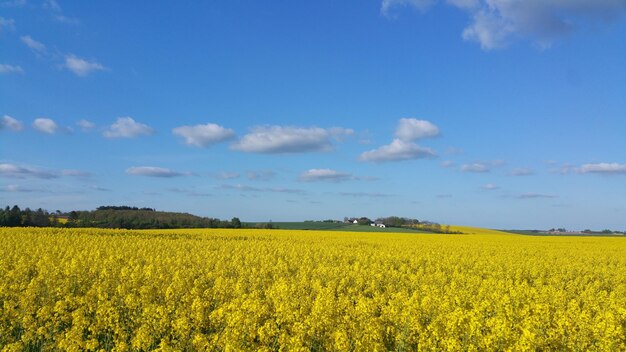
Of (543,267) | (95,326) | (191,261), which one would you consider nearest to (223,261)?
(191,261)

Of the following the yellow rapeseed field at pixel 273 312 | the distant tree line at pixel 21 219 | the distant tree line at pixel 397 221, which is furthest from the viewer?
the distant tree line at pixel 397 221

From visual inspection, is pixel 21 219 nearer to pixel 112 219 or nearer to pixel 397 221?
pixel 112 219

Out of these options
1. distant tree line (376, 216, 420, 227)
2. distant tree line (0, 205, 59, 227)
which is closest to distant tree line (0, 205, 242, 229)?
distant tree line (0, 205, 59, 227)

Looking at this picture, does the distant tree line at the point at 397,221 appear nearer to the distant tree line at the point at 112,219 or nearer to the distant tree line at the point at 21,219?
the distant tree line at the point at 112,219

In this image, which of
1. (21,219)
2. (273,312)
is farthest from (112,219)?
(273,312)

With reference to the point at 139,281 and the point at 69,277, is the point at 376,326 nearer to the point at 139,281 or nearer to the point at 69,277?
the point at 139,281

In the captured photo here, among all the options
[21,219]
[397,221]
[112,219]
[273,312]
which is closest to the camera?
[273,312]

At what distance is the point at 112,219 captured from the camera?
62.3 meters

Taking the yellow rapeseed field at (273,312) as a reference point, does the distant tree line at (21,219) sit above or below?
above

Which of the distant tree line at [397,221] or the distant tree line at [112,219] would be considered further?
the distant tree line at [397,221]

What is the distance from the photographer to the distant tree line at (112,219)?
52.5m

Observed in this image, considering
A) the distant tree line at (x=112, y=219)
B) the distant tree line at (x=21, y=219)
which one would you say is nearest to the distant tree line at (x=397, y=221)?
the distant tree line at (x=112, y=219)

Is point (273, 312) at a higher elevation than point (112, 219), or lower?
lower

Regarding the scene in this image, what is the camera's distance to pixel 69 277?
12.3 m
